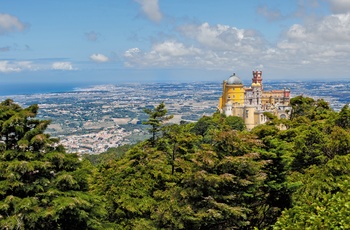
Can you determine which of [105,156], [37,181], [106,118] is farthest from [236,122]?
[106,118]

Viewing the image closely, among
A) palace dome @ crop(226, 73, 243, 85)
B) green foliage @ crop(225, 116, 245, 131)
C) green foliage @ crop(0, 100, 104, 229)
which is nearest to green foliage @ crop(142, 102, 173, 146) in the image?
green foliage @ crop(0, 100, 104, 229)

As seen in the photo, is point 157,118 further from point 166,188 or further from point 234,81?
point 234,81

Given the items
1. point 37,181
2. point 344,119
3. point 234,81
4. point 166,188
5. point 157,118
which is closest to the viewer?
point 37,181

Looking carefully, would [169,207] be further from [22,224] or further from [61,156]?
[22,224]

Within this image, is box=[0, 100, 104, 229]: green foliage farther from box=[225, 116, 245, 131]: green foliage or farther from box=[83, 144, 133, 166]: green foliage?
box=[225, 116, 245, 131]: green foliage

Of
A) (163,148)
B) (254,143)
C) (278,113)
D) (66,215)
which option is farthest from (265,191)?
(278,113)

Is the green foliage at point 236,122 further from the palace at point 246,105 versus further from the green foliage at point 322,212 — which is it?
the green foliage at point 322,212
